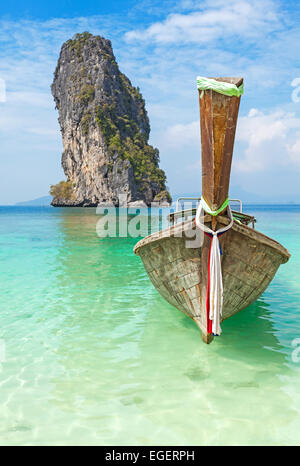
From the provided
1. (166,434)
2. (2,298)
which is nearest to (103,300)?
(2,298)

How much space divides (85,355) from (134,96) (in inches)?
3975

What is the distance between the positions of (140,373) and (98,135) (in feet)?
259

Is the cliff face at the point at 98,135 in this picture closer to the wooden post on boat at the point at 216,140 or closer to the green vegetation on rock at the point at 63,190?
the green vegetation on rock at the point at 63,190

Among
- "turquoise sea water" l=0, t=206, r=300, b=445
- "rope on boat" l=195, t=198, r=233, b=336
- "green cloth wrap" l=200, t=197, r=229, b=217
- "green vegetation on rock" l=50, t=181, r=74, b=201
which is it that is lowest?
"turquoise sea water" l=0, t=206, r=300, b=445

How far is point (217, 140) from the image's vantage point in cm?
383

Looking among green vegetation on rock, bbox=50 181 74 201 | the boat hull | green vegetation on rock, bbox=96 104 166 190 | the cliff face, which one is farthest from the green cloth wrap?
green vegetation on rock, bbox=50 181 74 201

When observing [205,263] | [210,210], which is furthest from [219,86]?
[205,263]

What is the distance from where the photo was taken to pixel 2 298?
7.82m

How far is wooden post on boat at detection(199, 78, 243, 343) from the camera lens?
145 inches

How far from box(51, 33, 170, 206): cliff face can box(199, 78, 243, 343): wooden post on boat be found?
236 feet

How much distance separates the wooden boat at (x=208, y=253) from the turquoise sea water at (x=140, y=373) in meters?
0.66

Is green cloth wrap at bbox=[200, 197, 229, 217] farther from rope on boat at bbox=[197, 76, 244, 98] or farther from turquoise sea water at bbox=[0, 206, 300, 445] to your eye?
turquoise sea water at bbox=[0, 206, 300, 445]

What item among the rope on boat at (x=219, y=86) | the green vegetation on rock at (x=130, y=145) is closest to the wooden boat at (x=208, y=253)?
the rope on boat at (x=219, y=86)

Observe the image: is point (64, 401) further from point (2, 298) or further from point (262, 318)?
point (2, 298)
